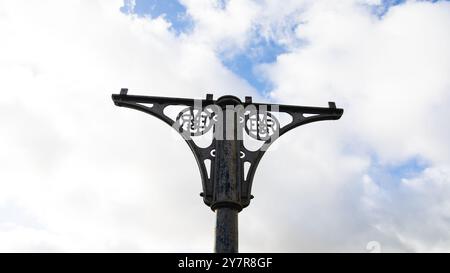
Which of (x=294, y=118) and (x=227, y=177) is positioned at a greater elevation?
(x=294, y=118)

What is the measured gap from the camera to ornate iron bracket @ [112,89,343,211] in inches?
224

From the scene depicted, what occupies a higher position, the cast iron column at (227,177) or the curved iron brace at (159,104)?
the curved iron brace at (159,104)

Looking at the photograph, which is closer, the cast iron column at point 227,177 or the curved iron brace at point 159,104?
the cast iron column at point 227,177

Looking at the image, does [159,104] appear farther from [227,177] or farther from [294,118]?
[294,118]

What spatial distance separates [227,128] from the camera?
614 cm

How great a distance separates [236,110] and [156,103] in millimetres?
1242

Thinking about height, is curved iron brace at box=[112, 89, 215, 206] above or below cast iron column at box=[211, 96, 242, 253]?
above

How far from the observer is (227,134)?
6078 mm

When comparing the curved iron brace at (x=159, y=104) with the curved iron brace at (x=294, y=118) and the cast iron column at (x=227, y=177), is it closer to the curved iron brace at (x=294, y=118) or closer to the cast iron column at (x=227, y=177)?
the cast iron column at (x=227, y=177)

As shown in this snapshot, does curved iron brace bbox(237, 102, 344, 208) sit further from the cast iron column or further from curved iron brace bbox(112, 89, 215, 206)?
curved iron brace bbox(112, 89, 215, 206)

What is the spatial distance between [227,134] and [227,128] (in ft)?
0.36

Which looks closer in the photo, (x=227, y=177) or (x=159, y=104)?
(x=227, y=177)

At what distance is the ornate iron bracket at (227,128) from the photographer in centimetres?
570
